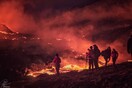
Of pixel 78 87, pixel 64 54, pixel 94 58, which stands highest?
pixel 64 54

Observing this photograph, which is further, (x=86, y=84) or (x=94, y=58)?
(x=94, y=58)

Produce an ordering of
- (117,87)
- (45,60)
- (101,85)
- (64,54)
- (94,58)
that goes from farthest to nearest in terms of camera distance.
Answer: (64,54)
(45,60)
(94,58)
(101,85)
(117,87)

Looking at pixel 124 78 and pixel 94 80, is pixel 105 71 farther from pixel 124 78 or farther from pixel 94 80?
pixel 124 78

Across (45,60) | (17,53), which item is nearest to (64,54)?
(45,60)

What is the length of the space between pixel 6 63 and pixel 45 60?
32.4 m

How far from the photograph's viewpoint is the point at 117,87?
25.1 meters

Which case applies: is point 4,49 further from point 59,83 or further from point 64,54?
point 59,83

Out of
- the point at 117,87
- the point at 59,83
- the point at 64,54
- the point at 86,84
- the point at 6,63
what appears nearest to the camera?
the point at 117,87

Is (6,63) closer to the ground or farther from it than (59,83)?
farther from it

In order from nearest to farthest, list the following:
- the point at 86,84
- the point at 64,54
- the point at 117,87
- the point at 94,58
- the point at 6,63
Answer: the point at 117,87 → the point at 86,84 → the point at 94,58 → the point at 6,63 → the point at 64,54

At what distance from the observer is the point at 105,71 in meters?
32.0

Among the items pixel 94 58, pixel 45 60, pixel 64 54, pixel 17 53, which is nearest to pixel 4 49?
pixel 17 53

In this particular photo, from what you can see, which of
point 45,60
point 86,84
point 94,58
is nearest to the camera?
point 86,84

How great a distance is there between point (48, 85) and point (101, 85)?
8241 millimetres
